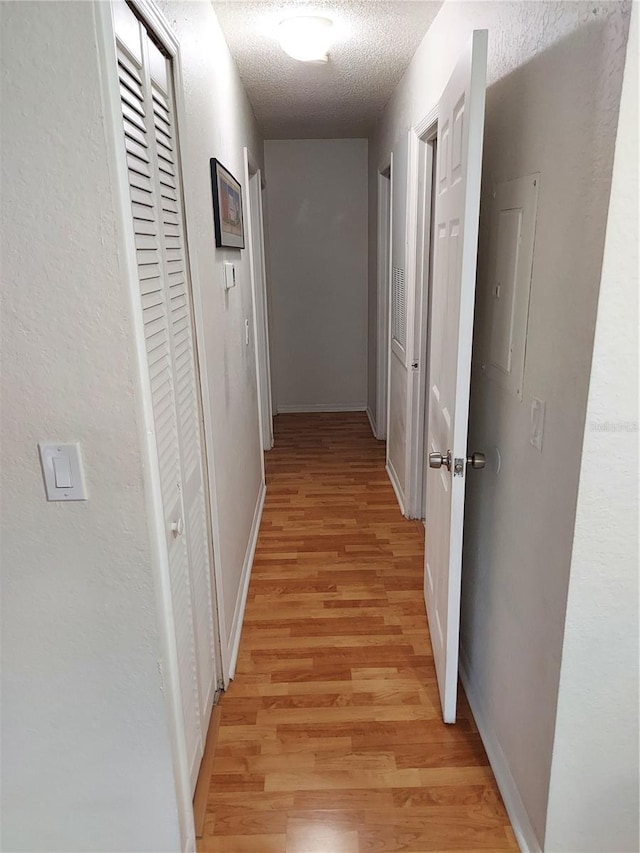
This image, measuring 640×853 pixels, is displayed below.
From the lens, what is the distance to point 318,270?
497 cm

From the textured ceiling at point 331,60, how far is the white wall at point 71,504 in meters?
0.78

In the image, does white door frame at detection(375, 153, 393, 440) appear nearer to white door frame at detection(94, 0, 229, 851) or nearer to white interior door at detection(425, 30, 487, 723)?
white interior door at detection(425, 30, 487, 723)

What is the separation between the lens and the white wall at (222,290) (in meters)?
1.69

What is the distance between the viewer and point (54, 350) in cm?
104

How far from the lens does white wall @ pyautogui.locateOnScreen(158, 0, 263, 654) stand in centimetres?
169

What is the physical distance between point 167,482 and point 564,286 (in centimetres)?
95

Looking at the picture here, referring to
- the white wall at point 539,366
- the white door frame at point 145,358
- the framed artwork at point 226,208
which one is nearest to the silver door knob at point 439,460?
the white wall at point 539,366

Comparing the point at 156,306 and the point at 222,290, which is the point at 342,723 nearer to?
the point at 156,306

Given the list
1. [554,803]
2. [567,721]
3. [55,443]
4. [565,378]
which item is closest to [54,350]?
[55,443]

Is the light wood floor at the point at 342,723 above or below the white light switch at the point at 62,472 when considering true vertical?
below

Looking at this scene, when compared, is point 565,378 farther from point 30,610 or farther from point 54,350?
point 30,610

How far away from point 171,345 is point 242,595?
1.35 meters

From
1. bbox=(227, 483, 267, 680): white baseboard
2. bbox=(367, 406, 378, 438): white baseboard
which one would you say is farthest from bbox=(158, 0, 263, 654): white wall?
bbox=(367, 406, 378, 438): white baseboard

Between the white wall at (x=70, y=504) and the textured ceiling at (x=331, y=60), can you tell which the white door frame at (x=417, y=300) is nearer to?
the textured ceiling at (x=331, y=60)
